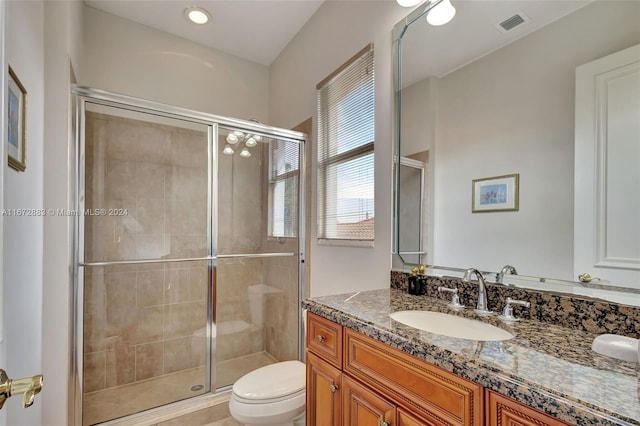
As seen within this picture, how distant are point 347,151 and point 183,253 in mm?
1474

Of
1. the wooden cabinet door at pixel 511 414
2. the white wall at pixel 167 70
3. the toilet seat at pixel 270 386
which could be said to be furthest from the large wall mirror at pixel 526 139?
the white wall at pixel 167 70

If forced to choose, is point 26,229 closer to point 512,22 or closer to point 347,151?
point 347,151

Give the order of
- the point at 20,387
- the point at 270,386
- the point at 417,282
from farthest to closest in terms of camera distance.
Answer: the point at 270,386, the point at 417,282, the point at 20,387

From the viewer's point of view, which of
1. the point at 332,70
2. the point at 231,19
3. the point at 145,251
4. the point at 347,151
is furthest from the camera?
the point at 231,19

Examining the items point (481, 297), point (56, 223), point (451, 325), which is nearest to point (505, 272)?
point (481, 297)

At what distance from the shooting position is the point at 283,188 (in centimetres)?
252

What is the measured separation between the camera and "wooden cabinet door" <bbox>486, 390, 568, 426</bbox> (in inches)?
21.7

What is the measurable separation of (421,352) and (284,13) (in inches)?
97.7

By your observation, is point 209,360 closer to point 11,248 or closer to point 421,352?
point 11,248

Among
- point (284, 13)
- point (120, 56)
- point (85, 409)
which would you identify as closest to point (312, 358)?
point (85, 409)

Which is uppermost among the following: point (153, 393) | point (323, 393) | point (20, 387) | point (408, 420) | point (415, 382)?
point (20, 387)

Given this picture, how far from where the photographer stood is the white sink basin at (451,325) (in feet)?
3.19

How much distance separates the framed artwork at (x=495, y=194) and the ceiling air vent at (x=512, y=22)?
0.56 metres

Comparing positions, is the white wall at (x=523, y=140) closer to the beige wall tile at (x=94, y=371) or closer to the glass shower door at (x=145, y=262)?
the glass shower door at (x=145, y=262)
